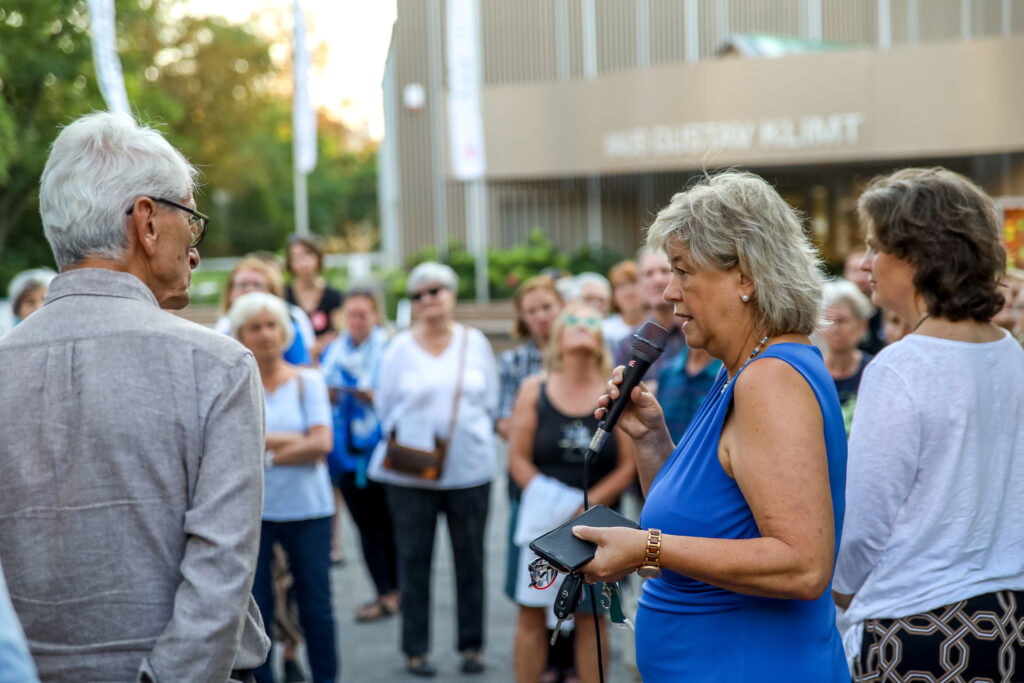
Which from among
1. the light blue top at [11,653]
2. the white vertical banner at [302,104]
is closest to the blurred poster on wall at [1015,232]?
the light blue top at [11,653]

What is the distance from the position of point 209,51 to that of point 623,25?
1549 cm

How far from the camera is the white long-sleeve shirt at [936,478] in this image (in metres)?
2.34

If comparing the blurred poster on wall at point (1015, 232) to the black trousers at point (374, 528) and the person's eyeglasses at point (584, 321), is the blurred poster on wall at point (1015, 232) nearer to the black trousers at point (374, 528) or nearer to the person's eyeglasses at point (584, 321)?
the person's eyeglasses at point (584, 321)

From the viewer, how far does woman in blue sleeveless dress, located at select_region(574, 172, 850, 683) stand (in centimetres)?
189

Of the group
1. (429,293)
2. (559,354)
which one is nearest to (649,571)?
(559,354)

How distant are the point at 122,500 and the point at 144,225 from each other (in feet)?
1.82

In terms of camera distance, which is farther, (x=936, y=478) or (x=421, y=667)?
(x=421, y=667)

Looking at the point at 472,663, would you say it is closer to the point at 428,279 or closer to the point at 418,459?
the point at 418,459

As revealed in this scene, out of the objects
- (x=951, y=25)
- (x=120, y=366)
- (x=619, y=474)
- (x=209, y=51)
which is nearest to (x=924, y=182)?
(x=120, y=366)

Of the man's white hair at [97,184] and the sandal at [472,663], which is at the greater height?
the man's white hair at [97,184]

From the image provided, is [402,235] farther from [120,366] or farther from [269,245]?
[269,245]

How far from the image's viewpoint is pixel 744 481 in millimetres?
1939

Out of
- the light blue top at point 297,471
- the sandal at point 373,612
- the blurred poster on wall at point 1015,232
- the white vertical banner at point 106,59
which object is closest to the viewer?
the light blue top at point 297,471

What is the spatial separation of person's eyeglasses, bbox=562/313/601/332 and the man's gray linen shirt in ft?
9.67
